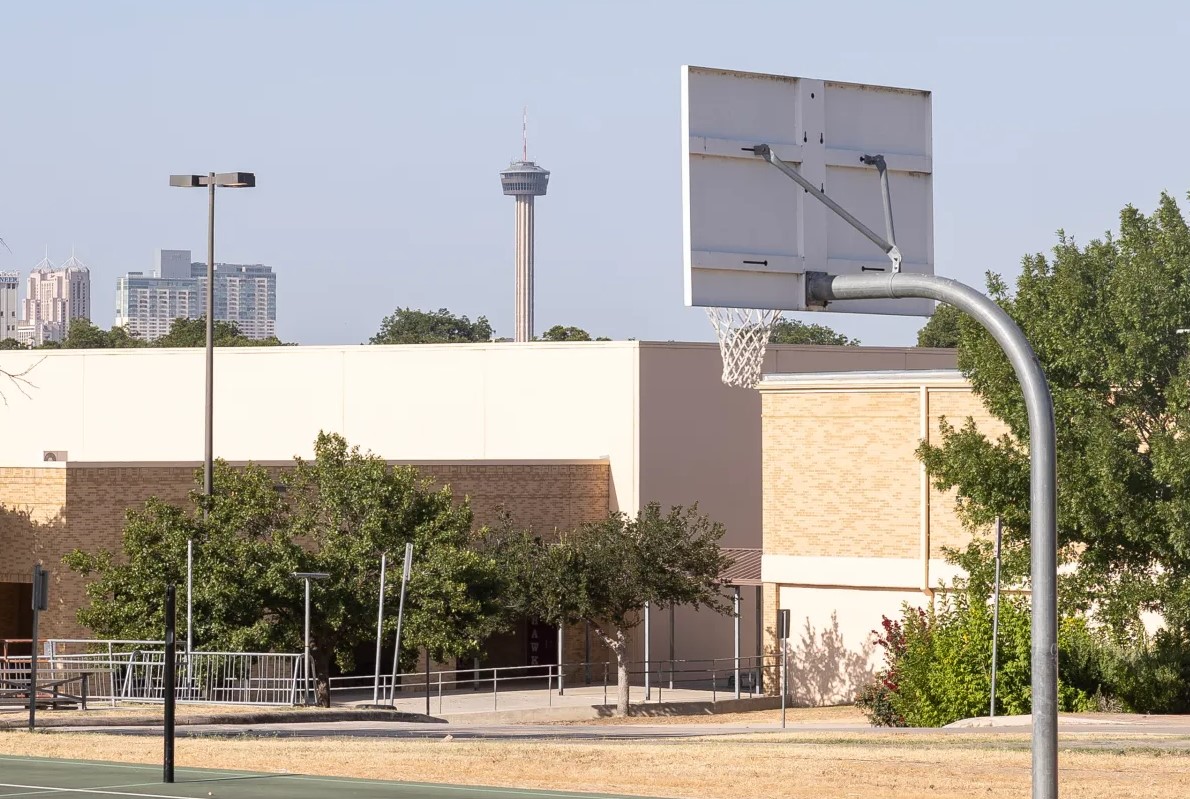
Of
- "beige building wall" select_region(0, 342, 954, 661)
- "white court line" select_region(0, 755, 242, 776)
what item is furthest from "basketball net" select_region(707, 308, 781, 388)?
"white court line" select_region(0, 755, 242, 776)

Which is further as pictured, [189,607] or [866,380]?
[866,380]

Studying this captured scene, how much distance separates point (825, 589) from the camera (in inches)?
1788

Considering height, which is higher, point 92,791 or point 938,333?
point 938,333

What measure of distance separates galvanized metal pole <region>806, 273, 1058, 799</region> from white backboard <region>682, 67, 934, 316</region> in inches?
33.4

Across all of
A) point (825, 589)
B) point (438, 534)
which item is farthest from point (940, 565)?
point (438, 534)

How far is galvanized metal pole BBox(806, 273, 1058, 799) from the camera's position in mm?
10328

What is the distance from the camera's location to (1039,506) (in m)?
10.6

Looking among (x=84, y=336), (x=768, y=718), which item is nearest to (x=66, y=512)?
(x=768, y=718)

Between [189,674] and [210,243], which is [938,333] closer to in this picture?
[210,243]

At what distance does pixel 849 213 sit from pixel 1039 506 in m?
2.18

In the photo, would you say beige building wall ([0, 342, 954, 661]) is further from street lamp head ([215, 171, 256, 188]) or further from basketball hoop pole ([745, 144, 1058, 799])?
basketball hoop pole ([745, 144, 1058, 799])

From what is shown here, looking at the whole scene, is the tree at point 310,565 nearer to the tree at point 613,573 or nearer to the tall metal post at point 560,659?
the tree at point 613,573

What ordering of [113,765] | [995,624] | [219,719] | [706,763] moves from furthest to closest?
1. [995,624]
2. [219,719]
3. [113,765]
4. [706,763]

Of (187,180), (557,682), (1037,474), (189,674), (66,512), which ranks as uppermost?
(187,180)
